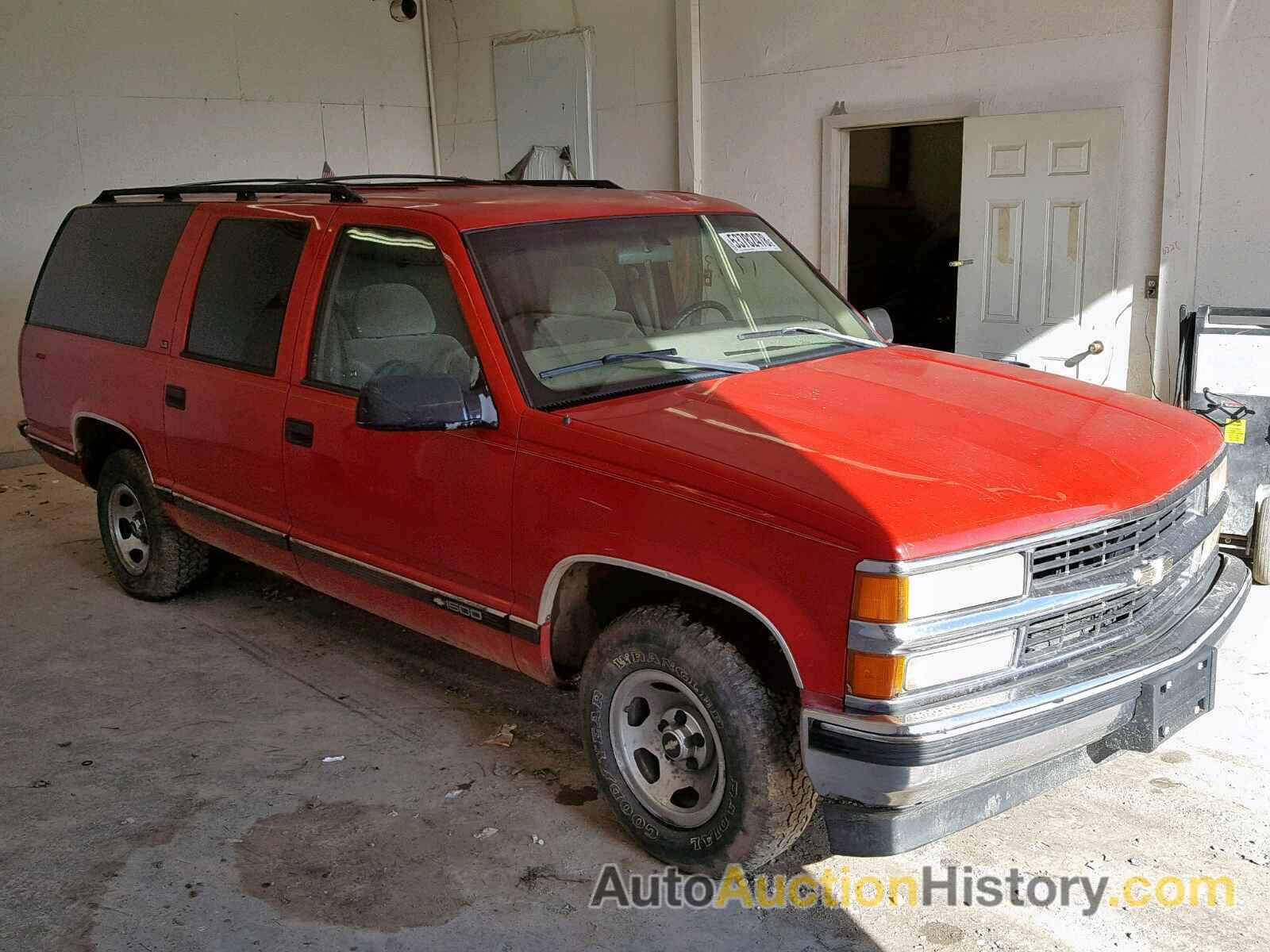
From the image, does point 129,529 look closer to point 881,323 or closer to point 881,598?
point 881,323

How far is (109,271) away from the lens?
5.42 metres

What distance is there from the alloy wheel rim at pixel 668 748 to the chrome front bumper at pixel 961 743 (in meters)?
0.44

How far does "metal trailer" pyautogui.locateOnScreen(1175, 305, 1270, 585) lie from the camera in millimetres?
5629

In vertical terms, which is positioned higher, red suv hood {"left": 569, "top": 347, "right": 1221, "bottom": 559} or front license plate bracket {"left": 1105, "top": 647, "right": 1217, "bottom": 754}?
red suv hood {"left": 569, "top": 347, "right": 1221, "bottom": 559}

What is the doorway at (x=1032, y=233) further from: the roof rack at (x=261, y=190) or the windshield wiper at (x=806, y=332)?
the roof rack at (x=261, y=190)

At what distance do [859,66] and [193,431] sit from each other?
5688mm

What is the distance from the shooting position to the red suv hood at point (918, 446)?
2.75 metres

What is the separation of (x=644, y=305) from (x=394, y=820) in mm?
1879

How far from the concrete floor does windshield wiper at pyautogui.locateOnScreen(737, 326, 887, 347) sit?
5.22ft

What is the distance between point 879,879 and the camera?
3357 mm

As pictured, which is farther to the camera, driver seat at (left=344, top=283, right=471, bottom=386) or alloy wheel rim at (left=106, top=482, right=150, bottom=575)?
alloy wheel rim at (left=106, top=482, right=150, bottom=575)

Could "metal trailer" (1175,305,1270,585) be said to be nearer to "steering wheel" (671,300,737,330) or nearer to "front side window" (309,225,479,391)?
"steering wheel" (671,300,737,330)

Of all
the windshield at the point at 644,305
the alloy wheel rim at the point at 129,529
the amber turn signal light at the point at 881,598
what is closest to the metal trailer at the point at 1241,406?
the windshield at the point at 644,305

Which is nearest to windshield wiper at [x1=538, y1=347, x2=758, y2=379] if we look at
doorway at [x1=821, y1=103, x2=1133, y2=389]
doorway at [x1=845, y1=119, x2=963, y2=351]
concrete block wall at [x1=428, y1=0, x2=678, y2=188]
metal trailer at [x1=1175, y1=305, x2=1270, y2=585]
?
metal trailer at [x1=1175, y1=305, x2=1270, y2=585]
